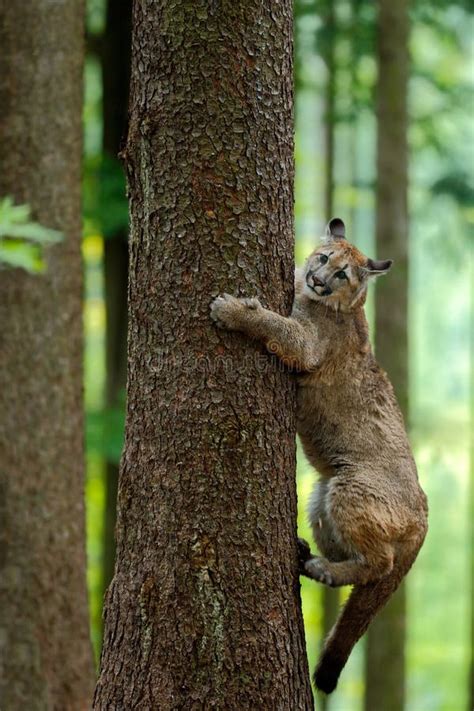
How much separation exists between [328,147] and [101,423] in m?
5.26

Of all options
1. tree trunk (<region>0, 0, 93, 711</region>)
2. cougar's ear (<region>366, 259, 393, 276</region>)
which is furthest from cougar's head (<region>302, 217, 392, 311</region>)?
tree trunk (<region>0, 0, 93, 711</region>)

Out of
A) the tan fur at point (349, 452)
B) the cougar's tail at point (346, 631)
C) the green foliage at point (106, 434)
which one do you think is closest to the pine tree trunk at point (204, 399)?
the tan fur at point (349, 452)

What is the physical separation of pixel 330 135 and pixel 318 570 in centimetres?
976

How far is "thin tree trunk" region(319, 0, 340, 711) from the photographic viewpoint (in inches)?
495

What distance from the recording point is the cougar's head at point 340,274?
5.97 metres

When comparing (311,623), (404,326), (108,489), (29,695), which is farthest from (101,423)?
(311,623)

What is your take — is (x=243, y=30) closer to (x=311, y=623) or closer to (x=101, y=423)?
(x=101, y=423)

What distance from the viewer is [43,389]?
752cm

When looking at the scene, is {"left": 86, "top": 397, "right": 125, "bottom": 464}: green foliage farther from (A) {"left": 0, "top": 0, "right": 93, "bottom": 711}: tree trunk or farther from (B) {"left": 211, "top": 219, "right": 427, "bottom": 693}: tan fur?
(B) {"left": 211, "top": 219, "right": 427, "bottom": 693}: tan fur

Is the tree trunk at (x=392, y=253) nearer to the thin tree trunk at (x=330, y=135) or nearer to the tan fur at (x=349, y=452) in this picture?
the thin tree trunk at (x=330, y=135)

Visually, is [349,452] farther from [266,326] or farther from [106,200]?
[106,200]

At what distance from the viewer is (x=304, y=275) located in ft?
20.3

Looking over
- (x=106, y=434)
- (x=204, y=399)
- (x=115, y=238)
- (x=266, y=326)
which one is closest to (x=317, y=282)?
(x=266, y=326)

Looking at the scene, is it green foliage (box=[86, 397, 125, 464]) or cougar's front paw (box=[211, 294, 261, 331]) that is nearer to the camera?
cougar's front paw (box=[211, 294, 261, 331])
